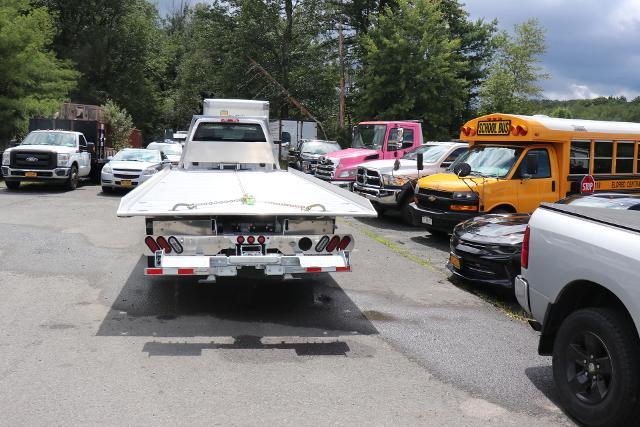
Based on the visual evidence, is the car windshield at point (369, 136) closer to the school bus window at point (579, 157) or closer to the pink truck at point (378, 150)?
the pink truck at point (378, 150)

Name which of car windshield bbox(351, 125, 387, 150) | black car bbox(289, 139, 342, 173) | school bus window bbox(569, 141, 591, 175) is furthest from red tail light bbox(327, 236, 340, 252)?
black car bbox(289, 139, 342, 173)

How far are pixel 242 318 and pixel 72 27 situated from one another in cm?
4952

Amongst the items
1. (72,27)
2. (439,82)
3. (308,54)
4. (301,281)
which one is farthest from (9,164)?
(72,27)

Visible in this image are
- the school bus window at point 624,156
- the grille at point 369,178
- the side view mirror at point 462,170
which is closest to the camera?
the side view mirror at point 462,170

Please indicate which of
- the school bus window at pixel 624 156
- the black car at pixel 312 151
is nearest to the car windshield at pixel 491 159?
the school bus window at pixel 624 156

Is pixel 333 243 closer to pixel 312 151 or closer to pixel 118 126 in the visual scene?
pixel 312 151

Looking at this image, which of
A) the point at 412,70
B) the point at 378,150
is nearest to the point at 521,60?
the point at 412,70

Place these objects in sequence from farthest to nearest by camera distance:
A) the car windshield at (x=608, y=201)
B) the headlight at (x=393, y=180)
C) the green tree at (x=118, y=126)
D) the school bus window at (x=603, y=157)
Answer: the green tree at (x=118, y=126) < the headlight at (x=393, y=180) < the school bus window at (x=603, y=157) < the car windshield at (x=608, y=201)

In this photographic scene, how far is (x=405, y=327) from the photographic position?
6.21m

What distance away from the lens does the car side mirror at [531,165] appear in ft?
35.6

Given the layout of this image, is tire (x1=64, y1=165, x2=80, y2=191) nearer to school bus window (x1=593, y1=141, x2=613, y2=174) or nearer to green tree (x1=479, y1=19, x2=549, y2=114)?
school bus window (x1=593, y1=141, x2=613, y2=174)

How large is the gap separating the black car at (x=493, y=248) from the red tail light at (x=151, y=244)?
3.97 m

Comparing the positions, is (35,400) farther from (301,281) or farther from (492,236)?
(492,236)

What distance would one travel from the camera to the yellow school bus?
10.9 metres
